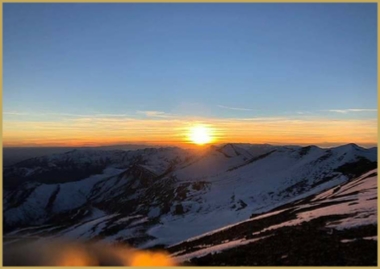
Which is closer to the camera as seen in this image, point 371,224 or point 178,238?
point 371,224

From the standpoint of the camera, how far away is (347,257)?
29.6 m

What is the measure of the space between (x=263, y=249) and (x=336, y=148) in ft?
417

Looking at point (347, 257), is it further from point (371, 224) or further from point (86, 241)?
point (86, 241)

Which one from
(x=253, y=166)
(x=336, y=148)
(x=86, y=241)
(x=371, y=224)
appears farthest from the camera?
(x=253, y=166)

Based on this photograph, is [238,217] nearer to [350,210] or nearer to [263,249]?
[350,210]

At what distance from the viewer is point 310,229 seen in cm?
4097

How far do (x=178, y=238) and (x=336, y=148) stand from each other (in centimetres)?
10217

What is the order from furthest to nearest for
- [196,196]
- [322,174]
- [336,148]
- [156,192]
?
[156,192], [336,148], [196,196], [322,174]

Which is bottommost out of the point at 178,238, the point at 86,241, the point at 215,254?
the point at 86,241

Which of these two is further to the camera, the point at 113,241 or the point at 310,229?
the point at 113,241

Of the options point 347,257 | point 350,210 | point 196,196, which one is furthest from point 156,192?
point 347,257

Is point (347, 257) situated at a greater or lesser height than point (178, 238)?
greater

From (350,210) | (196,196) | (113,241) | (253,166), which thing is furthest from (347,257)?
(253,166)

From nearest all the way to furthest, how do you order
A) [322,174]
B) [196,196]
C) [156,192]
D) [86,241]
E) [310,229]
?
1. [310,229]
2. [86,241]
3. [322,174]
4. [196,196]
5. [156,192]
